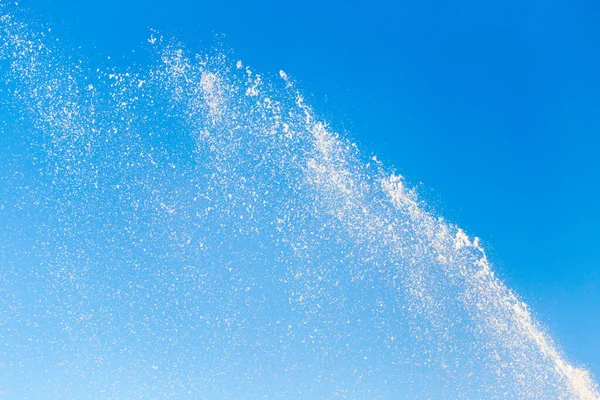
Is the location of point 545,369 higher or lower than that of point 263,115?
lower

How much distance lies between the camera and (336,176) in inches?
973

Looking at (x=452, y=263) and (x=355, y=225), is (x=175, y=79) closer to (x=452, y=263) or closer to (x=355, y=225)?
(x=355, y=225)

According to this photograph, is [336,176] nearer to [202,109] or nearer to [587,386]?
[202,109]

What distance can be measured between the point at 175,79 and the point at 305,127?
276 centimetres

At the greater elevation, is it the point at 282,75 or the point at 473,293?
the point at 282,75

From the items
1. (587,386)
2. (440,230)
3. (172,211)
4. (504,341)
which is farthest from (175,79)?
(587,386)

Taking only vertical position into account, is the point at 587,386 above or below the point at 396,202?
below

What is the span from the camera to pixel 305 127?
24469mm

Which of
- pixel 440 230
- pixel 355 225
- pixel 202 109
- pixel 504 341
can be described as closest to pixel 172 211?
pixel 202 109

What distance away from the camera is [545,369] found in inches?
982

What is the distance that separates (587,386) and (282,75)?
8.95 m

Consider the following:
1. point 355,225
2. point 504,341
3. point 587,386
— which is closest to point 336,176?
point 355,225

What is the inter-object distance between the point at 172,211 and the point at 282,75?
3481 millimetres

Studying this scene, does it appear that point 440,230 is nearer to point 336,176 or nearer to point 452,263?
point 452,263
